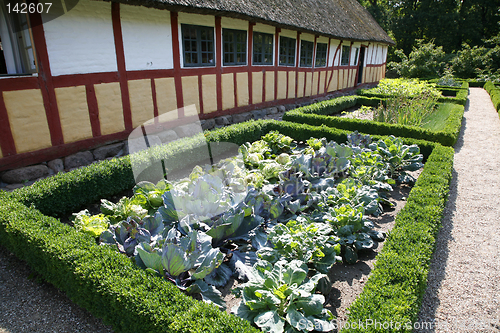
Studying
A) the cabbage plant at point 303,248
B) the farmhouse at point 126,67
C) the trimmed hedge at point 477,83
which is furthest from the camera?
the trimmed hedge at point 477,83

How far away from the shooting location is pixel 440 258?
3662mm

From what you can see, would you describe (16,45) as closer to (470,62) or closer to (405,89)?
(405,89)

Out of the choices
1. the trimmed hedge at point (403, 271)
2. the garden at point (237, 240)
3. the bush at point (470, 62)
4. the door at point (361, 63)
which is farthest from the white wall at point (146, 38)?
the bush at point (470, 62)

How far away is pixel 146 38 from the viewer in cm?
711

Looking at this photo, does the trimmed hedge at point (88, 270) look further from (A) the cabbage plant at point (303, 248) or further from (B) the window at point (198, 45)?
(B) the window at point (198, 45)

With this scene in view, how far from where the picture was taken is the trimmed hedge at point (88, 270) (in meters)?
2.27

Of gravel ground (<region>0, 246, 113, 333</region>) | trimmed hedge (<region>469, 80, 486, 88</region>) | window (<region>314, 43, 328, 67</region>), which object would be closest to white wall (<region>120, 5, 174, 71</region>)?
gravel ground (<region>0, 246, 113, 333</region>)

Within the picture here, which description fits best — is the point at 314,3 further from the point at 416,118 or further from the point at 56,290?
the point at 56,290

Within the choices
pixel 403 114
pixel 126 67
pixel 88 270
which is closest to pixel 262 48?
pixel 403 114

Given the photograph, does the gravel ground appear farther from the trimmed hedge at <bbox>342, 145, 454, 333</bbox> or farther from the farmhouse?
the farmhouse

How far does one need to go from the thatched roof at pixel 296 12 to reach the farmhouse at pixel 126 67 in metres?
0.05

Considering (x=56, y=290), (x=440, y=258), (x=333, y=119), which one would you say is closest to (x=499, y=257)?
(x=440, y=258)

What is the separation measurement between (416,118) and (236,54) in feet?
19.1

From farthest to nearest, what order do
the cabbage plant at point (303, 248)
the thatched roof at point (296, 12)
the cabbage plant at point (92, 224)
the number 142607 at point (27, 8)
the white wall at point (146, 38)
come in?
the thatched roof at point (296, 12), the white wall at point (146, 38), the number 142607 at point (27, 8), the cabbage plant at point (92, 224), the cabbage plant at point (303, 248)
